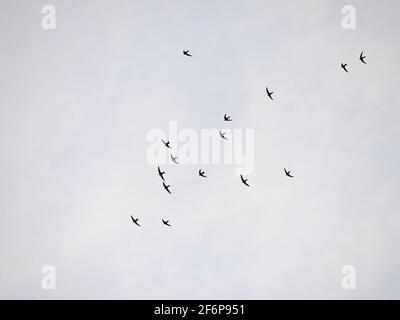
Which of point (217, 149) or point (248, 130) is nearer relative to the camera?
point (217, 149)

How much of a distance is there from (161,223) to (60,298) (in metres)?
8.62

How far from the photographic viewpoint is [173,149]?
118 feet
